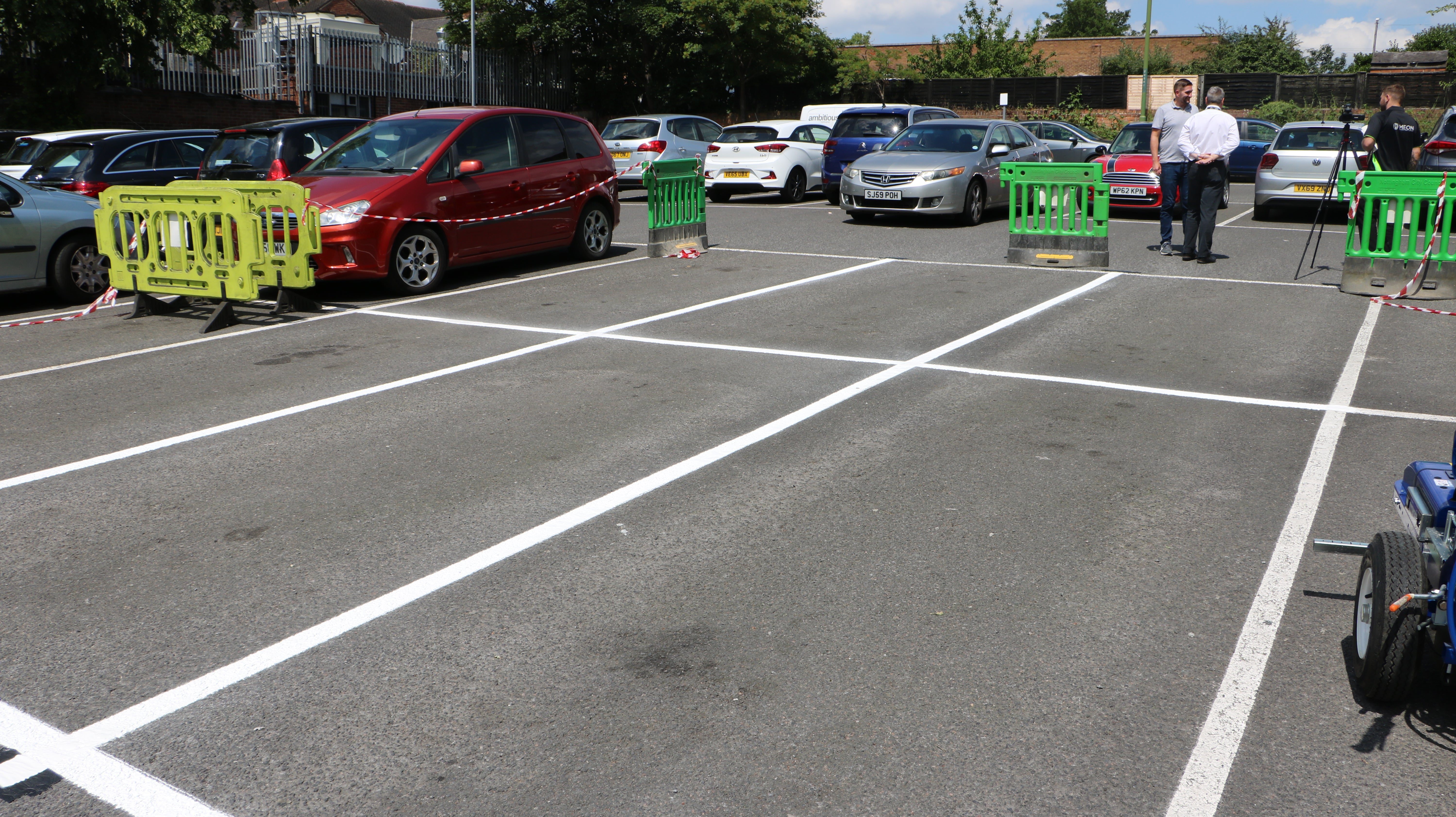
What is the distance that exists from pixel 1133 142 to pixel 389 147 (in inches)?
520

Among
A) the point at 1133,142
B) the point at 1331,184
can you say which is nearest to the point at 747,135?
the point at 1133,142

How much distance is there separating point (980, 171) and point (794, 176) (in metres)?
5.22

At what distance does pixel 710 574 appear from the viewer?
14.8 feet

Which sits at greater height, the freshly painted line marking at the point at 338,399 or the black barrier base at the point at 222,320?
the black barrier base at the point at 222,320

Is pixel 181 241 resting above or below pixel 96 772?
above

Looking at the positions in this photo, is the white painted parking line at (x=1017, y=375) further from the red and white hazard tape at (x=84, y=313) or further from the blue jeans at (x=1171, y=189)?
the blue jeans at (x=1171, y=189)

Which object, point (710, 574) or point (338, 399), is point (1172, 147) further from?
point (710, 574)

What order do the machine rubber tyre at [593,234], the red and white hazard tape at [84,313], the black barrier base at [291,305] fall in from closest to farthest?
the red and white hazard tape at [84,313], the black barrier base at [291,305], the machine rubber tyre at [593,234]

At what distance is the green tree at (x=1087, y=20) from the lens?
370 ft

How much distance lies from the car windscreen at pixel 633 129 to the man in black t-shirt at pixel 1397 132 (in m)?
12.9

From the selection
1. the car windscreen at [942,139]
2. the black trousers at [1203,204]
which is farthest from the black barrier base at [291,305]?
the car windscreen at [942,139]

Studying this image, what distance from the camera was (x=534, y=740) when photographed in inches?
131

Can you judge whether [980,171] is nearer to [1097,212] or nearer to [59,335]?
[1097,212]

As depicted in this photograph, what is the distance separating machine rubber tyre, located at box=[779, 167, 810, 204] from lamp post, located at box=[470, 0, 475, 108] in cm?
1914
